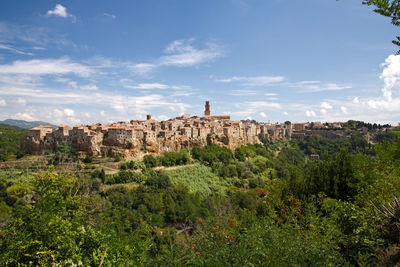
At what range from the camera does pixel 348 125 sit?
263ft

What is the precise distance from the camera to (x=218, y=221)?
4.64m

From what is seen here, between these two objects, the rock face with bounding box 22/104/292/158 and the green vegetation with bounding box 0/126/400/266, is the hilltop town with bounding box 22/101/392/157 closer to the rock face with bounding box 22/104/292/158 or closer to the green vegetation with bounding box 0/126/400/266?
the rock face with bounding box 22/104/292/158

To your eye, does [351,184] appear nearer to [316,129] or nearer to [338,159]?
[338,159]

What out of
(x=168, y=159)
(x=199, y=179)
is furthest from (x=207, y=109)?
(x=199, y=179)

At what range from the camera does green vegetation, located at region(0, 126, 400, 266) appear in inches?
123

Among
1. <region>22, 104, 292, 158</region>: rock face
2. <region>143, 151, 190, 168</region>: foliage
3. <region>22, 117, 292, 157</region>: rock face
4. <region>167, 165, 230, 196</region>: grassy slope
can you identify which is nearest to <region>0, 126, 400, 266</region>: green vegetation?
<region>167, 165, 230, 196</region>: grassy slope

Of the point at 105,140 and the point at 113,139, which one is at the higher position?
the point at 113,139

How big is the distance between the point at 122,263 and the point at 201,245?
1234mm

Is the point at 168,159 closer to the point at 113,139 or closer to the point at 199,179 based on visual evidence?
the point at 199,179

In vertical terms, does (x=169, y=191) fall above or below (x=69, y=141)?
below

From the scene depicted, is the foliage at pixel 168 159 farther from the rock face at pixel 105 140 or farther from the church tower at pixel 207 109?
the church tower at pixel 207 109

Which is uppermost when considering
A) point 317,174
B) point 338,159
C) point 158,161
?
point 338,159

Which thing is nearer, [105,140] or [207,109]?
[105,140]

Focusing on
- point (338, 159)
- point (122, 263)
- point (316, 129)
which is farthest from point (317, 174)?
point (316, 129)
